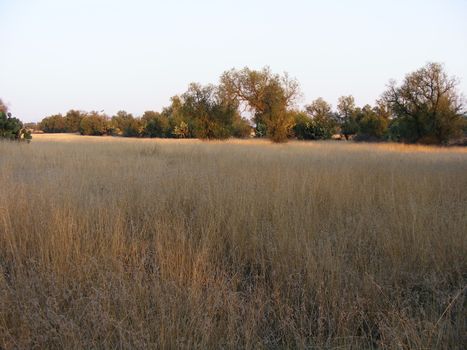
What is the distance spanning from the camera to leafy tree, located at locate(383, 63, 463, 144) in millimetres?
25484

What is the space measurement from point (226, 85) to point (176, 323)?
116ft

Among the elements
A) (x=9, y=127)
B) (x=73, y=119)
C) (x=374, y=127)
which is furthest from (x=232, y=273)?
(x=73, y=119)

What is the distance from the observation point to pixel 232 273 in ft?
10.5

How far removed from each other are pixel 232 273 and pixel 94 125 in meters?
72.3

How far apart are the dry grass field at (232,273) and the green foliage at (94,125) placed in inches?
2708

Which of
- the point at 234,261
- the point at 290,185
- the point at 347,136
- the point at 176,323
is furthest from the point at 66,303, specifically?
the point at 347,136

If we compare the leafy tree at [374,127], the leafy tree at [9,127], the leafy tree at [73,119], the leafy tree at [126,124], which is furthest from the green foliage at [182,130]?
the leafy tree at [73,119]

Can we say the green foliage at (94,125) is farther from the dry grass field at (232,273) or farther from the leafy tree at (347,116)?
the dry grass field at (232,273)

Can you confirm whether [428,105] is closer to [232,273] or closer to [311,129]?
[311,129]

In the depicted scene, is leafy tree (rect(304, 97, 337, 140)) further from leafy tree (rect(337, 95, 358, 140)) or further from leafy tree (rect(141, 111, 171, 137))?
leafy tree (rect(141, 111, 171, 137))

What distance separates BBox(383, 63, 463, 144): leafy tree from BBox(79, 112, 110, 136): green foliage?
58.3 m

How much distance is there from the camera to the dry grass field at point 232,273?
2217mm

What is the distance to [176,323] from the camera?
226cm

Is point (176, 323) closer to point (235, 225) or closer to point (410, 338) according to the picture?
point (410, 338)
